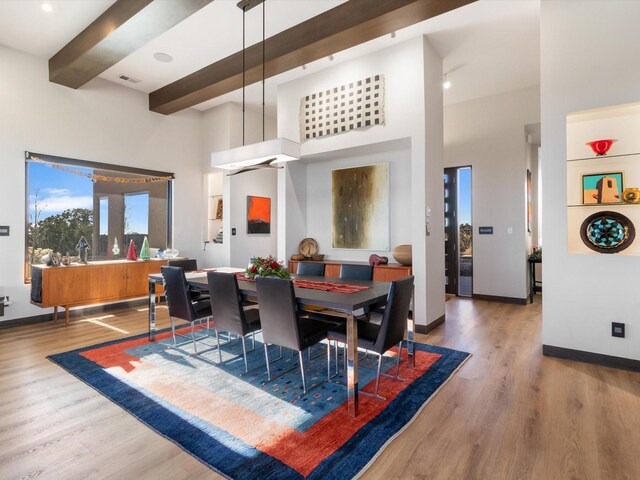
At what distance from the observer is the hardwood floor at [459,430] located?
1836 mm

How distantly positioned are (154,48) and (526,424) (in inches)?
214

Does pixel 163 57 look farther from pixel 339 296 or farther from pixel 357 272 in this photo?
pixel 339 296

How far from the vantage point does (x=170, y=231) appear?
252 inches

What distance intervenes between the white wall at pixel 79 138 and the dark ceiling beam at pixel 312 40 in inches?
32.9

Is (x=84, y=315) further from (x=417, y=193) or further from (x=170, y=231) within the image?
(x=417, y=193)

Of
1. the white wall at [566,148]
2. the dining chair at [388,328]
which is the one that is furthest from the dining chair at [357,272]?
the white wall at [566,148]

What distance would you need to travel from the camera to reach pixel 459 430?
2.17 meters

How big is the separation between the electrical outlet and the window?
6.27 m

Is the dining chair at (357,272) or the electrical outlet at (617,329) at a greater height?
the dining chair at (357,272)

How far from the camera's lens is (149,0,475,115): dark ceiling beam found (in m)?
3.35

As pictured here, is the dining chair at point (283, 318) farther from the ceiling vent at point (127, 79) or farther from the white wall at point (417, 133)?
the ceiling vent at point (127, 79)

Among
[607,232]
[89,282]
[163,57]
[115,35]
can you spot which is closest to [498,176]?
[607,232]

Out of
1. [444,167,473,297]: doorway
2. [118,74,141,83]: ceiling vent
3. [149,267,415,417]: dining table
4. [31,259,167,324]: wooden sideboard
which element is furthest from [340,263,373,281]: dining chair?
[118,74,141,83]: ceiling vent

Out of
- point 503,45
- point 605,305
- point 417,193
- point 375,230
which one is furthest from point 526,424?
point 503,45
